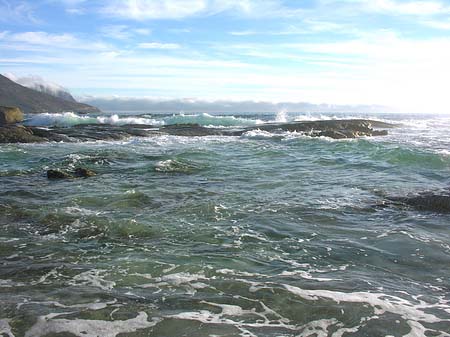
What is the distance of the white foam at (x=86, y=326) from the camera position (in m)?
4.57

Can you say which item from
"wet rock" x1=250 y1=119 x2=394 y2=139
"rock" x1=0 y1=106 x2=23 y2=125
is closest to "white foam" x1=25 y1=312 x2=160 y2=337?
"wet rock" x1=250 y1=119 x2=394 y2=139

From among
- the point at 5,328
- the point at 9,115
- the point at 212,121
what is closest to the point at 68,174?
the point at 5,328

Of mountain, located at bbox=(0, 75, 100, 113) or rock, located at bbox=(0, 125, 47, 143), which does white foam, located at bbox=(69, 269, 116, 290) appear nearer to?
rock, located at bbox=(0, 125, 47, 143)

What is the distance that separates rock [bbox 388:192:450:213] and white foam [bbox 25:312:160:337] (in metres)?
7.59

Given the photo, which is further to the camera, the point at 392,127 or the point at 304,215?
the point at 392,127

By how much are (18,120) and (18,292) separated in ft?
172

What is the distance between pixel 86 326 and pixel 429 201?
8480 millimetres

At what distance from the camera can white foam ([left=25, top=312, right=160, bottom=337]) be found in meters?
4.57

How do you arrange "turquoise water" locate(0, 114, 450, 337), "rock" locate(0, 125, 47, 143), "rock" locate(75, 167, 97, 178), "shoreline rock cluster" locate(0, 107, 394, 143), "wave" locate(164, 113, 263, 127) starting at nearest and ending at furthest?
1. "turquoise water" locate(0, 114, 450, 337)
2. "rock" locate(75, 167, 97, 178)
3. "rock" locate(0, 125, 47, 143)
4. "shoreline rock cluster" locate(0, 107, 394, 143)
5. "wave" locate(164, 113, 263, 127)

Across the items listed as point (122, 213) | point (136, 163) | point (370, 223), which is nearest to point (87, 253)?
point (122, 213)

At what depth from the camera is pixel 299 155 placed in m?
21.7

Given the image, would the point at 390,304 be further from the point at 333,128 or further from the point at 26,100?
the point at 26,100

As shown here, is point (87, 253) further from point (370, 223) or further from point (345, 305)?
point (370, 223)

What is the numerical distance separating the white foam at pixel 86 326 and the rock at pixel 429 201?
24.9 ft
